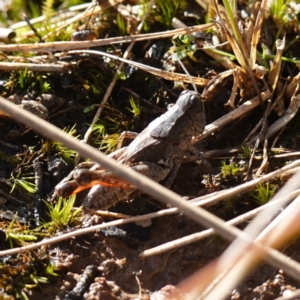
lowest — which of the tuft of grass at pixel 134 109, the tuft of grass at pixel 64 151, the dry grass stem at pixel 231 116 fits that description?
the dry grass stem at pixel 231 116

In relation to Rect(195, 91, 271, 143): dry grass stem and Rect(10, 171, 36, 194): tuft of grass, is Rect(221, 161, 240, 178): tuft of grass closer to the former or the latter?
Rect(195, 91, 271, 143): dry grass stem

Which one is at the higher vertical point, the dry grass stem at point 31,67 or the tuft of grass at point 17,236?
the dry grass stem at point 31,67

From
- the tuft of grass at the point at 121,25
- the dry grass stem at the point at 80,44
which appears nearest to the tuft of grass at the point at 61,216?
the dry grass stem at the point at 80,44

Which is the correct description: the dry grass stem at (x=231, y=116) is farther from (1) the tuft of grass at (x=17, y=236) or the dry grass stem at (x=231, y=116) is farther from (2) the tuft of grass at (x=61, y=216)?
(1) the tuft of grass at (x=17, y=236)

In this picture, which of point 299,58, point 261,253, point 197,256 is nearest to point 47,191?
Result: point 197,256

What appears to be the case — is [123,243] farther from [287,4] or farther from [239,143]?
[287,4]

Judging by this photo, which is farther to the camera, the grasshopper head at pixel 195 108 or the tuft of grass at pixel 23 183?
the grasshopper head at pixel 195 108

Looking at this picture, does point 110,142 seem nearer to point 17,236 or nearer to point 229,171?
point 229,171

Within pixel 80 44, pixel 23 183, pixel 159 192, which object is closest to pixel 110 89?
pixel 80 44
